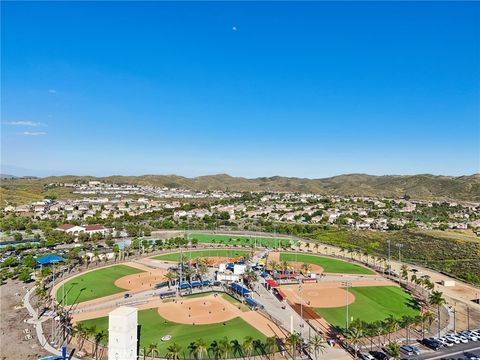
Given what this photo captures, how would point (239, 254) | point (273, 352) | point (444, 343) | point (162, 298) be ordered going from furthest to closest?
1. point (239, 254)
2. point (162, 298)
3. point (444, 343)
4. point (273, 352)

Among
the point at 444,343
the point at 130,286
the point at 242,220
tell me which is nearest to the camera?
the point at 444,343

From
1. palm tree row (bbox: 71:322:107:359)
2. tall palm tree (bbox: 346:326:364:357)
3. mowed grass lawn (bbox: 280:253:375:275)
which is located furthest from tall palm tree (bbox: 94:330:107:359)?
mowed grass lawn (bbox: 280:253:375:275)

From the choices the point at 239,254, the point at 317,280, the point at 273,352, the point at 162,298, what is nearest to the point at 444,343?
the point at 273,352

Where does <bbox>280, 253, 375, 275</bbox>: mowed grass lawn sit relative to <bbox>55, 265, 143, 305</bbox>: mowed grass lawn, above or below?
above

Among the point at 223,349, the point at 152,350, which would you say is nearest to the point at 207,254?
the point at 152,350

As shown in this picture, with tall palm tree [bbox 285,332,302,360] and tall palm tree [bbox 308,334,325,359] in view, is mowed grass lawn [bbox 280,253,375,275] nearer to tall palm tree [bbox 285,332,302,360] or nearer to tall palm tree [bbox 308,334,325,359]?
tall palm tree [bbox 308,334,325,359]

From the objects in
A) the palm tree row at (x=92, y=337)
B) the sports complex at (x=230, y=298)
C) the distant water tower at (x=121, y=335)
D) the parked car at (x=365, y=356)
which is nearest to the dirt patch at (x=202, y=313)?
the sports complex at (x=230, y=298)

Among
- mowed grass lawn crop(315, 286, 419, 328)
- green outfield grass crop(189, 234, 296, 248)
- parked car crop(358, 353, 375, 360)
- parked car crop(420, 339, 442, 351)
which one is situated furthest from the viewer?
green outfield grass crop(189, 234, 296, 248)

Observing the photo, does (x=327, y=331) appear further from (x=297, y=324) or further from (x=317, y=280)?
(x=317, y=280)
